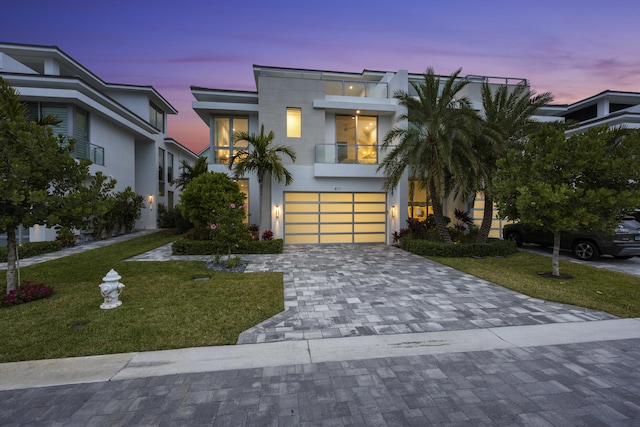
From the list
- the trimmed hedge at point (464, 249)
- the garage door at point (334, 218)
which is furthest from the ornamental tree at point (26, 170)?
the trimmed hedge at point (464, 249)

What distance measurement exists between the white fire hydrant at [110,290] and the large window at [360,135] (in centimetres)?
1171

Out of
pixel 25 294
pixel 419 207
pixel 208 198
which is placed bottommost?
pixel 25 294

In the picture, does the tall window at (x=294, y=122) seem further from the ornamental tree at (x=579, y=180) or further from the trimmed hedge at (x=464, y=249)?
the ornamental tree at (x=579, y=180)

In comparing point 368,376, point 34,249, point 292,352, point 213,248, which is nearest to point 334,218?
point 213,248

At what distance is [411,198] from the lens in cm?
1540

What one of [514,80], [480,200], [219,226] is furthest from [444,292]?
[514,80]

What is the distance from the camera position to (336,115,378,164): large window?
1527 centimetres

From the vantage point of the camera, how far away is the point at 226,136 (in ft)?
55.1

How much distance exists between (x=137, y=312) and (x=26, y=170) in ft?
10.8

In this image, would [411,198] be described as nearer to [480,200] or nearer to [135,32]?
[480,200]

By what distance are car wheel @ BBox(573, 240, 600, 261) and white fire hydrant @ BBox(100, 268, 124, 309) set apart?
15.0 metres

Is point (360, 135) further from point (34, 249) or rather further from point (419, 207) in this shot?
point (34, 249)

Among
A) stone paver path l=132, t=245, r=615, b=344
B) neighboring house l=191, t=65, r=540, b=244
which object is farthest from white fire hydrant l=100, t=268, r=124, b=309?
neighboring house l=191, t=65, r=540, b=244

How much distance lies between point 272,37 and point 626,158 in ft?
63.4
